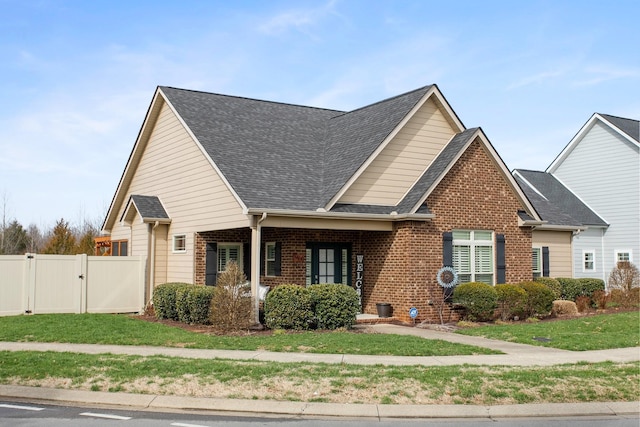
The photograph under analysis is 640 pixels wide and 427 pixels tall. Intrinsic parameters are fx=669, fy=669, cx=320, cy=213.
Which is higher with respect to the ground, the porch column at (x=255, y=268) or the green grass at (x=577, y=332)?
the porch column at (x=255, y=268)

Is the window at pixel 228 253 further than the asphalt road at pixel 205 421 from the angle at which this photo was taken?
Yes

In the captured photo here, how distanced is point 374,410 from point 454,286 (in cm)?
1121

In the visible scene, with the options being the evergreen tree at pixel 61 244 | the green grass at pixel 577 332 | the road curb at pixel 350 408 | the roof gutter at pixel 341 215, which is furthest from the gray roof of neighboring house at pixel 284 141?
the evergreen tree at pixel 61 244

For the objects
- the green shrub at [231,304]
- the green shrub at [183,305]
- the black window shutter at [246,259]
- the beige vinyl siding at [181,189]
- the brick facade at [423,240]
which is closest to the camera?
the green shrub at [231,304]

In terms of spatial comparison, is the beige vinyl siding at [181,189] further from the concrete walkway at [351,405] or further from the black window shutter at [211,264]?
the concrete walkway at [351,405]

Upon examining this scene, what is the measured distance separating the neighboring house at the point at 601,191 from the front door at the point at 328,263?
42.4 feet

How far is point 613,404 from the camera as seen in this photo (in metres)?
9.31

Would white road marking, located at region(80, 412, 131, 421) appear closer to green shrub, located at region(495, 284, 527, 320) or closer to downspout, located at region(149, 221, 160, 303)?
green shrub, located at region(495, 284, 527, 320)

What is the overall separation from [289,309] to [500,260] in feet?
25.6

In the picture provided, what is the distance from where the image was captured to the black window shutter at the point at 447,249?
19.6 metres

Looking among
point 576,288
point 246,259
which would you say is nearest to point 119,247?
point 246,259

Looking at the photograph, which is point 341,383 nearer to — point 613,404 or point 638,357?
point 613,404

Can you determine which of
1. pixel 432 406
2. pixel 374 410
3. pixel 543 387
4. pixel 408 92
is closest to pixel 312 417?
pixel 374 410

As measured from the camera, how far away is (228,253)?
2169 centimetres
